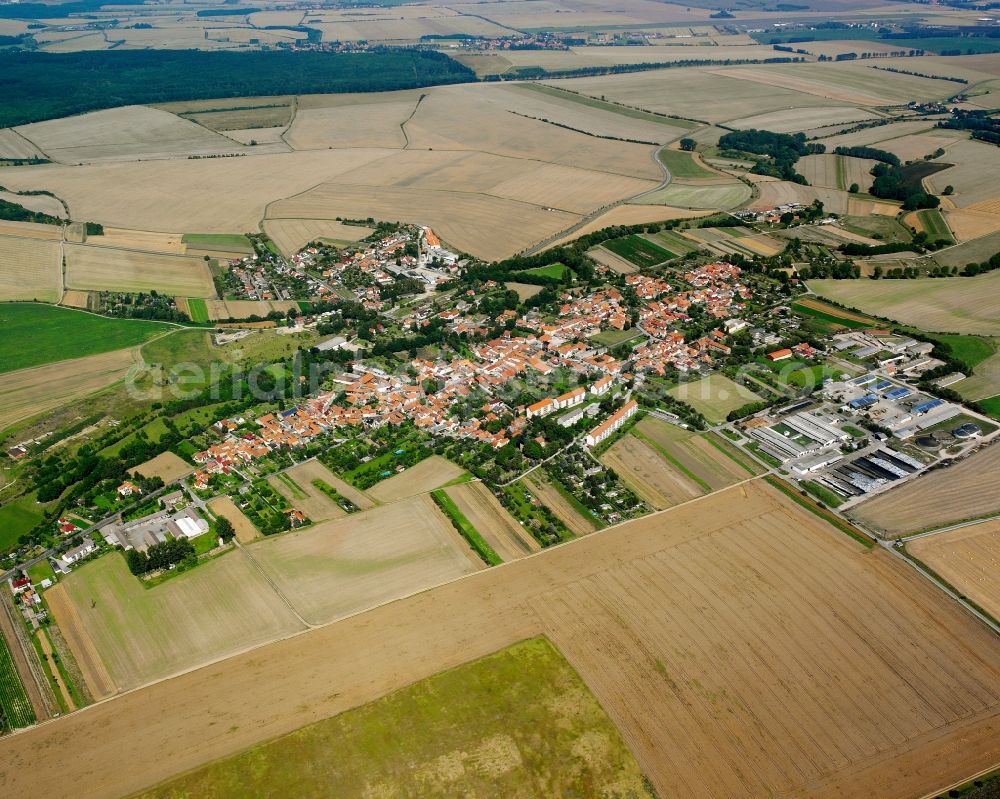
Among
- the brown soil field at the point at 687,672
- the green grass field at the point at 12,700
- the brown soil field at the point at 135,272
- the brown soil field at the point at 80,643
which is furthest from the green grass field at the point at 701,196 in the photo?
the green grass field at the point at 12,700

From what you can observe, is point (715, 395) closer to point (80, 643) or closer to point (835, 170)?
point (80, 643)

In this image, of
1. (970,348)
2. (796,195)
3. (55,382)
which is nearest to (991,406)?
(970,348)

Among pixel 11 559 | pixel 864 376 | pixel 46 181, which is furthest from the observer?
pixel 46 181

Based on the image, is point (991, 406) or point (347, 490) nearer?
point (347, 490)

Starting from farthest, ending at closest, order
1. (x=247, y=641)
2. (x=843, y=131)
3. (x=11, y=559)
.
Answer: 1. (x=843, y=131)
2. (x=11, y=559)
3. (x=247, y=641)

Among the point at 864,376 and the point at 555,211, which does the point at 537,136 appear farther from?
the point at 864,376

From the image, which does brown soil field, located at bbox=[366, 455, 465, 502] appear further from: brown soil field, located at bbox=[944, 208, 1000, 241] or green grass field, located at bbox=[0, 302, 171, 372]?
brown soil field, located at bbox=[944, 208, 1000, 241]

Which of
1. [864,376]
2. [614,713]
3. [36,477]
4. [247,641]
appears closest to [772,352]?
[864,376]
